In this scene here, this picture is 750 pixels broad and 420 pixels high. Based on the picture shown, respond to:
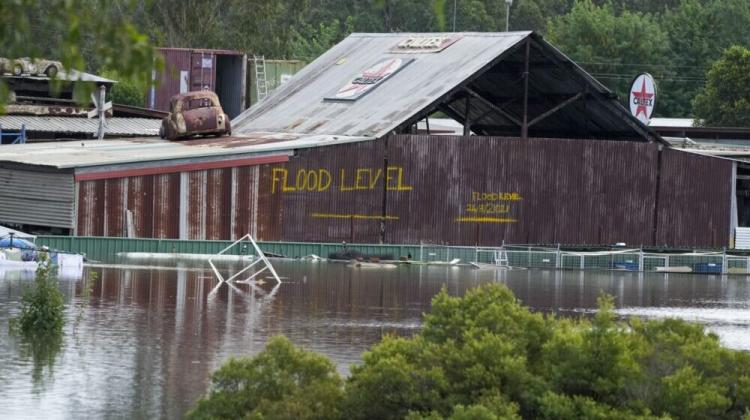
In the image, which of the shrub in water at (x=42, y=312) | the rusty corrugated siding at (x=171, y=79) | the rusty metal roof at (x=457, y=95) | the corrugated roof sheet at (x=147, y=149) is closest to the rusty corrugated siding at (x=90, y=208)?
the corrugated roof sheet at (x=147, y=149)

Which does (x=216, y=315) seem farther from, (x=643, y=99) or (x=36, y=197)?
(x=643, y=99)

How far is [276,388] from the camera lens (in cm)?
1684

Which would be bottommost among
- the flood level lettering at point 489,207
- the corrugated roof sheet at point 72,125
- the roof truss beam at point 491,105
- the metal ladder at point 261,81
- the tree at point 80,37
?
the flood level lettering at point 489,207

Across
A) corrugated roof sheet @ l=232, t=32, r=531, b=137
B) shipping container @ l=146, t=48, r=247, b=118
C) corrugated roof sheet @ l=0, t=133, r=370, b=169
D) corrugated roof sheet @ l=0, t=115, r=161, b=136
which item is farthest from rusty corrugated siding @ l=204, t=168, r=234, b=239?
shipping container @ l=146, t=48, r=247, b=118

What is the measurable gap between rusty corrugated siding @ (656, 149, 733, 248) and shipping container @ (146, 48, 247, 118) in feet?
81.3

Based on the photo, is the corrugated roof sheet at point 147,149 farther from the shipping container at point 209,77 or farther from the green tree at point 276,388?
the green tree at point 276,388

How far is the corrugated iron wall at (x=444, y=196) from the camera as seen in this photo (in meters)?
52.5

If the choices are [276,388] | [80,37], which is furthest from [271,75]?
[80,37]

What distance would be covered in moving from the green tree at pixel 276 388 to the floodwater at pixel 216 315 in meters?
3.85

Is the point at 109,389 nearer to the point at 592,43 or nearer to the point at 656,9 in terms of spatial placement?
the point at 592,43

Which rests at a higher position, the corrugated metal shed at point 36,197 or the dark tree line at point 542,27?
the dark tree line at point 542,27

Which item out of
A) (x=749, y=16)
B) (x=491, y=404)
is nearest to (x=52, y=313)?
(x=491, y=404)

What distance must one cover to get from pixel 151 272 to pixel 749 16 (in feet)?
277

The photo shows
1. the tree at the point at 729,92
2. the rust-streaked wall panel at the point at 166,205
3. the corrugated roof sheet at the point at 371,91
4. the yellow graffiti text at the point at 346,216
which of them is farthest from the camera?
the tree at the point at 729,92
